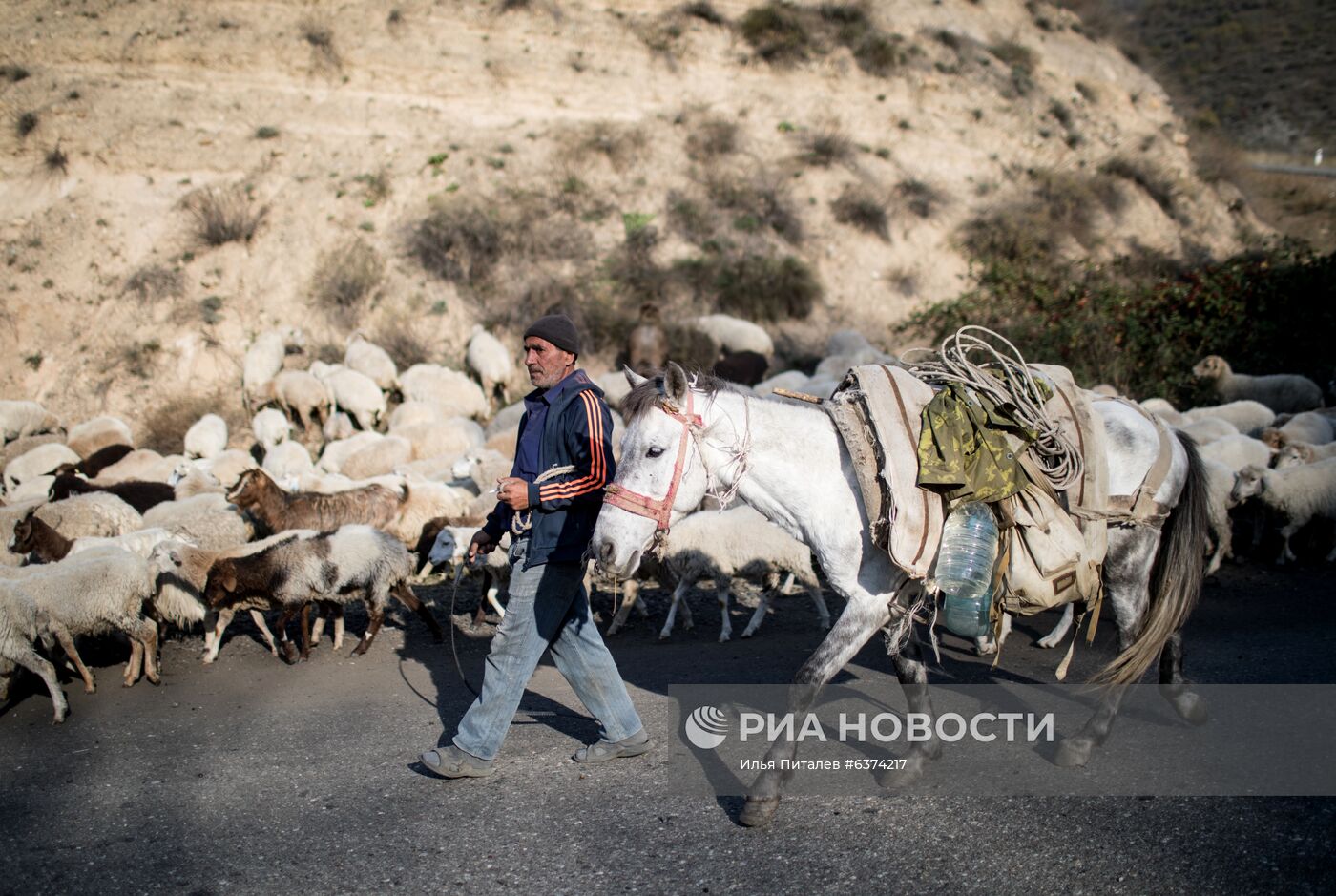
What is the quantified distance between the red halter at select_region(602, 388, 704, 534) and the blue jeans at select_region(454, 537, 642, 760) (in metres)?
0.73

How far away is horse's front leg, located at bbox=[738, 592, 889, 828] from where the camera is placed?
158 inches

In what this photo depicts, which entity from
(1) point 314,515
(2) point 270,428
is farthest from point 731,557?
(2) point 270,428

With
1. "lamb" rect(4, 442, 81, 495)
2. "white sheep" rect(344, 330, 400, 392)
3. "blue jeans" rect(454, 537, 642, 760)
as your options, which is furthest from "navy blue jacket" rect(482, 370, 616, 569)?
"white sheep" rect(344, 330, 400, 392)

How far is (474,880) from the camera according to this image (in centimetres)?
376

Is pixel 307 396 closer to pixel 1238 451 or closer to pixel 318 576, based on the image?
pixel 318 576

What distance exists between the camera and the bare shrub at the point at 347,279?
2183cm

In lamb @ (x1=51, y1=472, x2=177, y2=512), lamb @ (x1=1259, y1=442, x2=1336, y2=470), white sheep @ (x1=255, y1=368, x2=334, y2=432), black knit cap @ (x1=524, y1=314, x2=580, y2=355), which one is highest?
black knit cap @ (x1=524, y1=314, x2=580, y2=355)

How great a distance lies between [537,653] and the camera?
446cm

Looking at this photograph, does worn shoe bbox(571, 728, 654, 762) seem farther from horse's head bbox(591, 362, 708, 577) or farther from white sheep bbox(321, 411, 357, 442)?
white sheep bbox(321, 411, 357, 442)

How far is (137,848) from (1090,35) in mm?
41236

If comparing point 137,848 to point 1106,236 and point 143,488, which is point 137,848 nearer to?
point 143,488

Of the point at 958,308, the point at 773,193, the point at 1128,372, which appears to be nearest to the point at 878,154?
the point at 773,193

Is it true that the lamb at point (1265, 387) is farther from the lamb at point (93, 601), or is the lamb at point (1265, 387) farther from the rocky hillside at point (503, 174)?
the lamb at point (93, 601)

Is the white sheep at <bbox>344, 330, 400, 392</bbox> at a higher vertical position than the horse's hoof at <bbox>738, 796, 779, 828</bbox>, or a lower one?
lower
